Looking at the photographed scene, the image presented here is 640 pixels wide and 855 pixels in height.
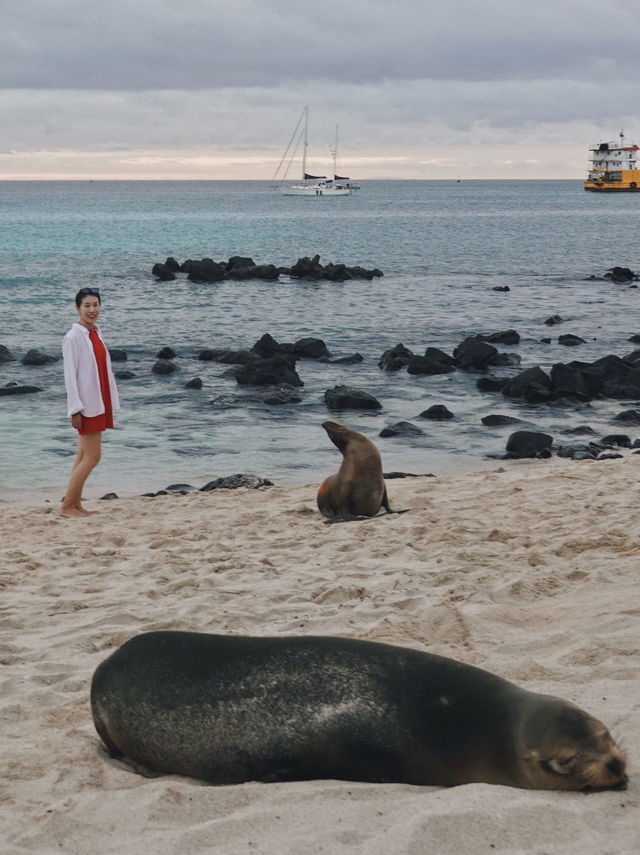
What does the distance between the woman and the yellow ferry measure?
447 feet

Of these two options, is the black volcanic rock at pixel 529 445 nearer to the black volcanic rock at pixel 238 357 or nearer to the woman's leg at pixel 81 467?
the woman's leg at pixel 81 467

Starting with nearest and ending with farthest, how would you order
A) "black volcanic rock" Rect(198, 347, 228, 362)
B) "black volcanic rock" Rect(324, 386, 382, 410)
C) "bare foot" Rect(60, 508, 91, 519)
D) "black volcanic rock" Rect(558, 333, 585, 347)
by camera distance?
1. "bare foot" Rect(60, 508, 91, 519)
2. "black volcanic rock" Rect(324, 386, 382, 410)
3. "black volcanic rock" Rect(198, 347, 228, 362)
4. "black volcanic rock" Rect(558, 333, 585, 347)

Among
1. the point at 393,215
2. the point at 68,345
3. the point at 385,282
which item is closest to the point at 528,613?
the point at 68,345

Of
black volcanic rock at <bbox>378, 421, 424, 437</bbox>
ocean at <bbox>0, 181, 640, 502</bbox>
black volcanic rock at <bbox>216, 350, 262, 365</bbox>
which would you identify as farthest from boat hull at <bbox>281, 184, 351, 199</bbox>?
black volcanic rock at <bbox>378, 421, 424, 437</bbox>

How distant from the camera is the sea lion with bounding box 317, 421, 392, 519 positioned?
30.9 feet

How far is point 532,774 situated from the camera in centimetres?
387

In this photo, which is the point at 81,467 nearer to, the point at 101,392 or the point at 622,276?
the point at 101,392

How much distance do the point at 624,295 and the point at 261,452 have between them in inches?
1077

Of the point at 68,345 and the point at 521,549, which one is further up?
the point at 68,345

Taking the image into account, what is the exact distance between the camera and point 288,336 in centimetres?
2839

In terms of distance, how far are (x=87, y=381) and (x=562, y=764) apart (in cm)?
662

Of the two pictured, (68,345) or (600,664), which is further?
(68,345)

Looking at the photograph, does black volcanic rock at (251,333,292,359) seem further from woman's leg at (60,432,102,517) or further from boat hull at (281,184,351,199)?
boat hull at (281,184,351,199)

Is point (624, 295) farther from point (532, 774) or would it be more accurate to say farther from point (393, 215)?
point (393, 215)
